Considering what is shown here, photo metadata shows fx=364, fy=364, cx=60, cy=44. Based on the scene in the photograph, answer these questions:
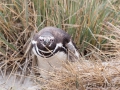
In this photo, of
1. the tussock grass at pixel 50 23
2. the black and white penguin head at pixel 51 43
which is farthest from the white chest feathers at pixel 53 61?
the tussock grass at pixel 50 23

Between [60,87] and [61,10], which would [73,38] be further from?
[60,87]

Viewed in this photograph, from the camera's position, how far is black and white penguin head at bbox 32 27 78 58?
100 inches

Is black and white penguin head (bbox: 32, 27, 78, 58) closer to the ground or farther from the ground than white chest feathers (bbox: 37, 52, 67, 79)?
farther from the ground

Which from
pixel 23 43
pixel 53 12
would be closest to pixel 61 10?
pixel 53 12

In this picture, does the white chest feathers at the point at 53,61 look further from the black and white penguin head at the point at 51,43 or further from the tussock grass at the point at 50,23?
the tussock grass at the point at 50,23

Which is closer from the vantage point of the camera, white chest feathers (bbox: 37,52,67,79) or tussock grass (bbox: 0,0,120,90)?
white chest feathers (bbox: 37,52,67,79)

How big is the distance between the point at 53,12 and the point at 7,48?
48cm

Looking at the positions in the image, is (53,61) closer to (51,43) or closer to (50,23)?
(51,43)

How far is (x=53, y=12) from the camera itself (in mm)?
2992

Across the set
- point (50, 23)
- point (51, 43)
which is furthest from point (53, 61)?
point (50, 23)

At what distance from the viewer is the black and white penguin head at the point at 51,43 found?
2551mm

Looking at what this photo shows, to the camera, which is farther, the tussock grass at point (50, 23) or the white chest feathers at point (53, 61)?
the tussock grass at point (50, 23)

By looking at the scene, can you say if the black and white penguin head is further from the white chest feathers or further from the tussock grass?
→ the tussock grass

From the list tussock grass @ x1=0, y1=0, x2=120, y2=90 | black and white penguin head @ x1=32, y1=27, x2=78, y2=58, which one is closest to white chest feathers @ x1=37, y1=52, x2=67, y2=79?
black and white penguin head @ x1=32, y1=27, x2=78, y2=58
